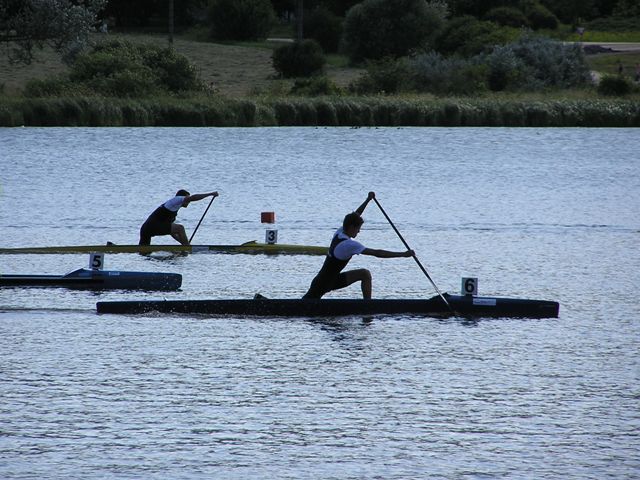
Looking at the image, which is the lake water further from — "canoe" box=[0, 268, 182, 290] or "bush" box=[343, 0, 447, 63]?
"bush" box=[343, 0, 447, 63]

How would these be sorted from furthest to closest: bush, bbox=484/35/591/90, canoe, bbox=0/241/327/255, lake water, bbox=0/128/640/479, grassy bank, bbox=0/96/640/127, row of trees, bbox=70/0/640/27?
row of trees, bbox=70/0/640/27
bush, bbox=484/35/591/90
grassy bank, bbox=0/96/640/127
canoe, bbox=0/241/327/255
lake water, bbox=0/128/640/479

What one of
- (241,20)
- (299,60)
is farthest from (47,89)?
(241,20)

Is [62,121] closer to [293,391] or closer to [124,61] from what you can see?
[124,61]

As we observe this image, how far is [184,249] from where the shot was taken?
80.7 feet

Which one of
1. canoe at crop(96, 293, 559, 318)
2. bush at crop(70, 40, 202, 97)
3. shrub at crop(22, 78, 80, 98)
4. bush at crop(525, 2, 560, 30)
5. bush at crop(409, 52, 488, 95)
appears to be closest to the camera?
canoe at crop(96, 293, 559, 318)

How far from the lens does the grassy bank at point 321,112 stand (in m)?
54.7

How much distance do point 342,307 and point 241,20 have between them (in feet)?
245

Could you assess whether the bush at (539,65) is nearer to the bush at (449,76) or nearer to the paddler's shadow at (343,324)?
the bush at (449,76)

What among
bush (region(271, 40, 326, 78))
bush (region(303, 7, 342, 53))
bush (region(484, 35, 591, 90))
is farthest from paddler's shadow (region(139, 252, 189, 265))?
bush (region(303, 7, 342, 53))

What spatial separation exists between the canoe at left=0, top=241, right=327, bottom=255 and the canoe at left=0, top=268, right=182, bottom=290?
3.24 meters

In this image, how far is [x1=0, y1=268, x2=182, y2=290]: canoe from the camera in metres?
20.6

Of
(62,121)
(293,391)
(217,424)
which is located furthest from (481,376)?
(62,121)

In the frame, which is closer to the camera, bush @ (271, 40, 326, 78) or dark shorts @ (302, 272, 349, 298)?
dark shorts @ (302, 272, 349, 298)

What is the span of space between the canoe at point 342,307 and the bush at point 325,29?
240 ft
